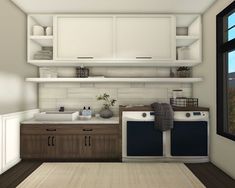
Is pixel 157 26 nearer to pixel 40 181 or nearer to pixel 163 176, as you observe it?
pixel 163 176

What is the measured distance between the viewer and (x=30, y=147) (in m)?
3.58

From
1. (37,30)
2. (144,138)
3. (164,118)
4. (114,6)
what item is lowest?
(144,138)

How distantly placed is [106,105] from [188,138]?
1.59m

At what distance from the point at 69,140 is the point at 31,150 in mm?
636

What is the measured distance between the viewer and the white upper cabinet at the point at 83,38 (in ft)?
12.4

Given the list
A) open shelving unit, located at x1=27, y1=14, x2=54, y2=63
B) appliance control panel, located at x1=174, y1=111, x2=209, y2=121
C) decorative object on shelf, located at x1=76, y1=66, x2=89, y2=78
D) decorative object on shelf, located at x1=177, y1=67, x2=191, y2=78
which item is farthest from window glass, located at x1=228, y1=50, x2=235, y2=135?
open shelving unit, located at x1=27, y1=14, x2=54, y2=63

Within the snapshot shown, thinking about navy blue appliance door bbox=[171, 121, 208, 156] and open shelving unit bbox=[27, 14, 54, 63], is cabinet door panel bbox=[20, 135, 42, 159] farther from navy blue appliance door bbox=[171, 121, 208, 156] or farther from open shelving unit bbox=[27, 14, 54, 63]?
navy blue appliance door bbox=[171, 121, 208, 156]

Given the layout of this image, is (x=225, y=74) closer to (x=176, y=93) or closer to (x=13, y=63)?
(x=176, y=93)

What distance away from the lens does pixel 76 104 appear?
4.32 meters

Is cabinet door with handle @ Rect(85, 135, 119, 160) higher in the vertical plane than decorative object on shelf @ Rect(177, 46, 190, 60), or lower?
lower

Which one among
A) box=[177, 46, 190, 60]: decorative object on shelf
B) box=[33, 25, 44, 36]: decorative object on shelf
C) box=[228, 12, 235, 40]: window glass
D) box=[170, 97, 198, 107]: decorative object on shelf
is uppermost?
box=[33, 25, 44, 36]: decorative object on shelf

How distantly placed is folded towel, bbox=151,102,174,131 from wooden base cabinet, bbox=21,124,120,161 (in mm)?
677

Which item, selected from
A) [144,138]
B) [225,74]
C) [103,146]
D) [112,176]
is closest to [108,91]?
[103,146]

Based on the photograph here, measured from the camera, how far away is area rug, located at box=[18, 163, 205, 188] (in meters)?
2.68
